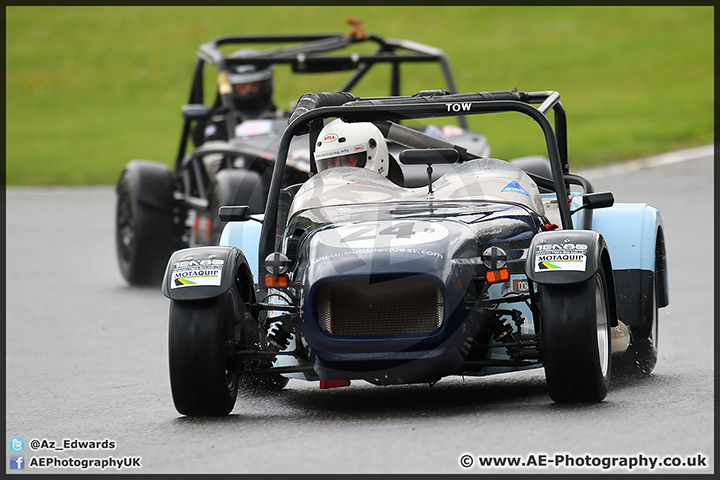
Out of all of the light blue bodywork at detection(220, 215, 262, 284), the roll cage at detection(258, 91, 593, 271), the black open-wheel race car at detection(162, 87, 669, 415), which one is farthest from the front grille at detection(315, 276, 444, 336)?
the light blue bodywork at detection(220, 215, 262, 284)

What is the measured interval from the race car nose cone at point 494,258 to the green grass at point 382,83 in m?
15.9

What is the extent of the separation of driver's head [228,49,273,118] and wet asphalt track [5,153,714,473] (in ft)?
10.7

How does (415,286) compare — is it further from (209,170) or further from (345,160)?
(209,170)

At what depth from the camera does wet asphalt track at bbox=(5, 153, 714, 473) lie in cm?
475

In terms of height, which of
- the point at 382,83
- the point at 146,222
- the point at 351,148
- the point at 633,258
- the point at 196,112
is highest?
the point at 351,148

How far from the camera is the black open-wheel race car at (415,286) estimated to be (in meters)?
5.38

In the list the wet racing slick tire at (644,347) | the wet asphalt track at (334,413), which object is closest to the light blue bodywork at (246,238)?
the wet asphalt track at (334,413)

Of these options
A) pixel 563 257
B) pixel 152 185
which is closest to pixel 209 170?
pixel 152 185

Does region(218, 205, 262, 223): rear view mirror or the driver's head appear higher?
the driver's head

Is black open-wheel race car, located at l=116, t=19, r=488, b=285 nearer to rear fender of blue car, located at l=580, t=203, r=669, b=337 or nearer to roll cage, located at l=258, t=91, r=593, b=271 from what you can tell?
roll cage, located at l=258, t=91, r=593, b=271

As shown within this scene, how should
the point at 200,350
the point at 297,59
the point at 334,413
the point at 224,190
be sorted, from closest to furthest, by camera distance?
the point at 200,350, the point at 334,413, the point at 224,190, the point at 297,59

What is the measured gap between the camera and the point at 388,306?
17.8 ft

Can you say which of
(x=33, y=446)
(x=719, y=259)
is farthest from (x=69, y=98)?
(x=33, y=446)

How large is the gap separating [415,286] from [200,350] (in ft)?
3.17
